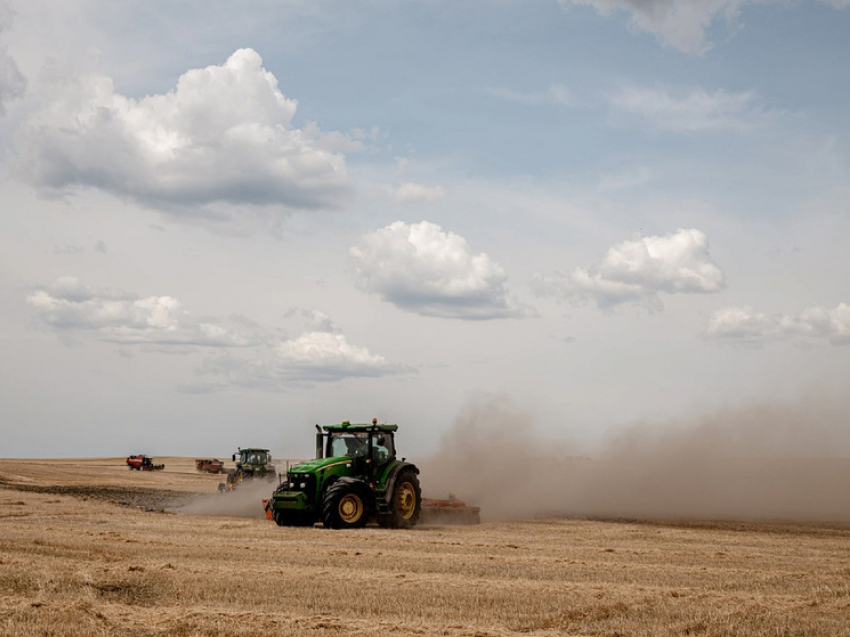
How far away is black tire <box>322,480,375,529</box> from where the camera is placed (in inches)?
822

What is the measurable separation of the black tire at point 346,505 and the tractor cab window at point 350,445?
136 cm

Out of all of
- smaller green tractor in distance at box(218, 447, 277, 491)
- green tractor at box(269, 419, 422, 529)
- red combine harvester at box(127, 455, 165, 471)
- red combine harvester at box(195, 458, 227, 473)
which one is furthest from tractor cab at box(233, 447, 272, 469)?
red combine harvester at box(127, 455, 165, 471)

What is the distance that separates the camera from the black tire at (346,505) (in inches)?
822

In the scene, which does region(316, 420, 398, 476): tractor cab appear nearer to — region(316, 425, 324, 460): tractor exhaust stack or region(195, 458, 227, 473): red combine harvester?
→ region(316, 425, 324, 460): tractor exhaust stack

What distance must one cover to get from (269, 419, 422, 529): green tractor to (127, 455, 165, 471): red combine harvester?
60646mm

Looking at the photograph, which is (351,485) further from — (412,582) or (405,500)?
(412,582)

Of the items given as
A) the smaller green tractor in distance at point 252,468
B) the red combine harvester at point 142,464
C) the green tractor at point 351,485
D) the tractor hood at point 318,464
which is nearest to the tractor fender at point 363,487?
the green tractor at point 351,485

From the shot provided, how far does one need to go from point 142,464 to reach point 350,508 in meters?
64.2

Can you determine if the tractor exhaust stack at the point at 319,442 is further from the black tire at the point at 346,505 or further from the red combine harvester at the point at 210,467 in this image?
the red combine harvester at the point at 210,467

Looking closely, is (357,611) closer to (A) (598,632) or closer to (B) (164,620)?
(B) (164,620)

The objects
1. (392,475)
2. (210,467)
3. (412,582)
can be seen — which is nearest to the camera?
(412,582)

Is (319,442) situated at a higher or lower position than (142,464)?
higher

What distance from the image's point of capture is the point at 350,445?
22891 millimetres

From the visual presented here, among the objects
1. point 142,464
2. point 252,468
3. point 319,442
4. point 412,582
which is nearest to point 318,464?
point 319,442
